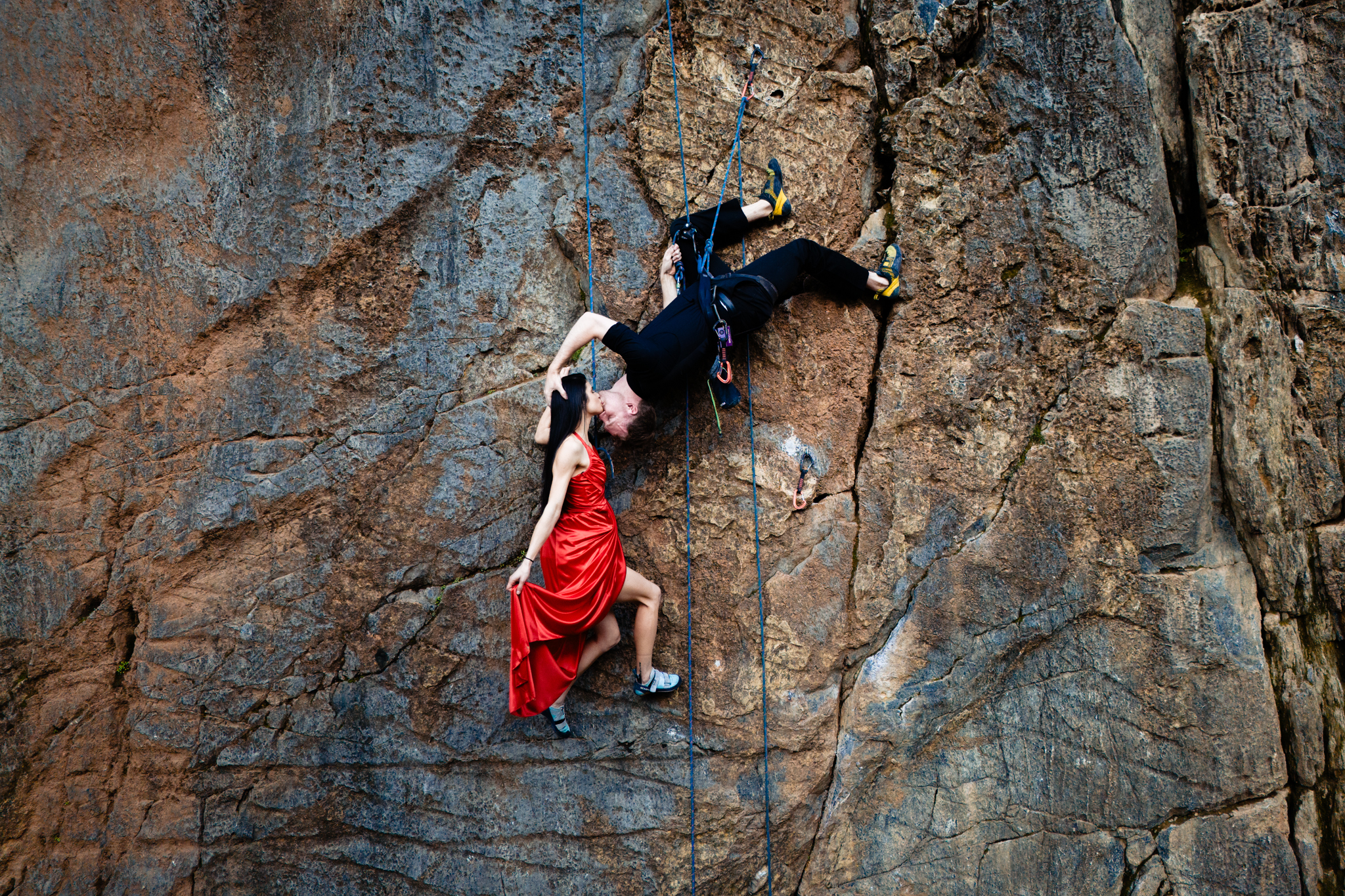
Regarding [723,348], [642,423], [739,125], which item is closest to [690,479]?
[642,423]

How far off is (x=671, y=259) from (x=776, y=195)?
2.40ft

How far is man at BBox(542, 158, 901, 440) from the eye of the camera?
3947mm

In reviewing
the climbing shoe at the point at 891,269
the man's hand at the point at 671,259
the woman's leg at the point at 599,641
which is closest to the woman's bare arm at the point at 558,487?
the woman's leg at the point at 599,641

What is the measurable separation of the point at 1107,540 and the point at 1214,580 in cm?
59

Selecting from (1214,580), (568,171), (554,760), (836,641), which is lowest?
(554,760)

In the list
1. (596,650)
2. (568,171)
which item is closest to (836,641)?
(596,650)

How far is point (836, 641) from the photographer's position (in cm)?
434

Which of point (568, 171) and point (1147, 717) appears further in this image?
point (568, 171)

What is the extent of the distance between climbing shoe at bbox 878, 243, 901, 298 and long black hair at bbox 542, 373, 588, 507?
5.91 feet

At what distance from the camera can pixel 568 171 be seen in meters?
4.52

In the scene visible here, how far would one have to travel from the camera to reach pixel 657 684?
165 inches

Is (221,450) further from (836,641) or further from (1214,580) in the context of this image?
(1214,580)

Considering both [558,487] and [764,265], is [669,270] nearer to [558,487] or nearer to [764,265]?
[764,265]

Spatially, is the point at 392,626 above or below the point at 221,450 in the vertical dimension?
below
